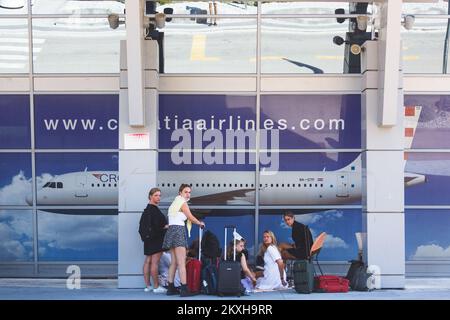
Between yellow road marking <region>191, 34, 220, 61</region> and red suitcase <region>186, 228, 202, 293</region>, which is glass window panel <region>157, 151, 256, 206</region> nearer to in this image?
yellow road marking <region>191, 34, 220, 61</region>

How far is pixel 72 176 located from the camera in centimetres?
1470

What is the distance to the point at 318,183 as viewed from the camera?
14.7 m

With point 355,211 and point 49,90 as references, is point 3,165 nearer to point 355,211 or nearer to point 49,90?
point 49,90

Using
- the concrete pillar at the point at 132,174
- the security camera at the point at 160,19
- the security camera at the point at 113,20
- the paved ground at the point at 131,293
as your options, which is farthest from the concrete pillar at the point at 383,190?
the security camera at the point at 113,20

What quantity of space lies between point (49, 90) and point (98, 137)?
121cm

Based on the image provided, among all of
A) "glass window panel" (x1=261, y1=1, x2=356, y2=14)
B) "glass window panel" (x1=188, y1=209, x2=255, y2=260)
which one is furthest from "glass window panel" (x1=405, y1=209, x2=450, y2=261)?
"glass window panel" (x1=261, y1=1, x2=356, y2=14)

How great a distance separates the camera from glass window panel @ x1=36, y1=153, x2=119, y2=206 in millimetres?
14703

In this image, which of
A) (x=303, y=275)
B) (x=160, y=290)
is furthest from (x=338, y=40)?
(x=160, y=290)

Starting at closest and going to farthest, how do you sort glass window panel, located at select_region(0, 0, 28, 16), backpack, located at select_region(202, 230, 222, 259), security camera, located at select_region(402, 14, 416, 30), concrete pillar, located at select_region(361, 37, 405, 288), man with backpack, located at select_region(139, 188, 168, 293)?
man with backpack, located at select_region(139, 188, 168, 293) → backpack, located at select_region(202, 230, 222, 259) → concrete pillar, located at select_region(361, 37, 405, 288) → security camera, located at select_region(402, 14, 416, 30) → glass window panel, located at select_region(0, 0, 28, 16)

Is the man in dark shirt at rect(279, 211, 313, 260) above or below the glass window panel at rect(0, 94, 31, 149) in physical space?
below

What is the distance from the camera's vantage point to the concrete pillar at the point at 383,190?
12.9 metres

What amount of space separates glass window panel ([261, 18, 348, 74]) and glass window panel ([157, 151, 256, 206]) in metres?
1.84

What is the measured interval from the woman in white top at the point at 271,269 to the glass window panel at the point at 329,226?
1.42 metres

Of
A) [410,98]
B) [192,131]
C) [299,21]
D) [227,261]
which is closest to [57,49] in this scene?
[192,131]
